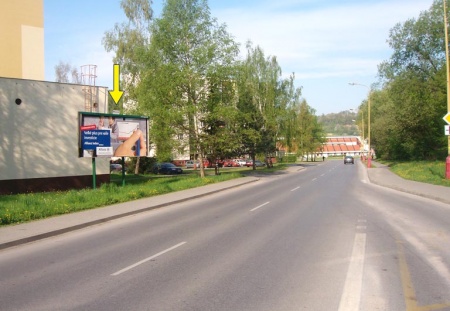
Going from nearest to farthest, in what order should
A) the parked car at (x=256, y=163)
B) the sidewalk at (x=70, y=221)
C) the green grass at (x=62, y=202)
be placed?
the sidewalk at (x=70, y=221) → the green grass at (x=62, y=202) → the parked car at (x=256, y=163)

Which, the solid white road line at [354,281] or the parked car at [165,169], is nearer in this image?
the solid white road line at [354,281]

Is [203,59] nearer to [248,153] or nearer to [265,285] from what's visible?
[248,153]

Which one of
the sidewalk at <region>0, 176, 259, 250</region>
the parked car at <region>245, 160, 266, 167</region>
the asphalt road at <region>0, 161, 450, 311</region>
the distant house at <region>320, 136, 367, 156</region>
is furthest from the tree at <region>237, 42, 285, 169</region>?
the distant house at <region>320, 136, 367, 156</region>

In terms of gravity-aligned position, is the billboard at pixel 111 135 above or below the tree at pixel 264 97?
below

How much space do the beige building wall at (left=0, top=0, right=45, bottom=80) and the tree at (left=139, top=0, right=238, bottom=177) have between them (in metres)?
12.2

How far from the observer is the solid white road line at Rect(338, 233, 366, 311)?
207 inches

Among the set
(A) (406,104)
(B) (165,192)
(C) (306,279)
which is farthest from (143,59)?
(C) (306,279)

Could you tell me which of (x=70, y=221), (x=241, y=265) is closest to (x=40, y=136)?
(x=70, y=221)

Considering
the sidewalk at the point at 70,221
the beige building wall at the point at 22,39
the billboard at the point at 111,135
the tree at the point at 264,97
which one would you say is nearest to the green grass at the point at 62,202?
the sidewalk at the point at 70,221

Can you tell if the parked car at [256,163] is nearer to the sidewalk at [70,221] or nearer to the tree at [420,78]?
the tree at [420,78]

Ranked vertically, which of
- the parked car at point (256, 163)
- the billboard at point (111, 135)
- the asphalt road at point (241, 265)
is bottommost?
the parked car at point (256, 163)

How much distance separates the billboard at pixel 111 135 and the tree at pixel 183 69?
5.91 metres

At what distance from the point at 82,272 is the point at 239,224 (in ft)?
18.0

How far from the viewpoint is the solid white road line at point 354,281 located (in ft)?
17.3
